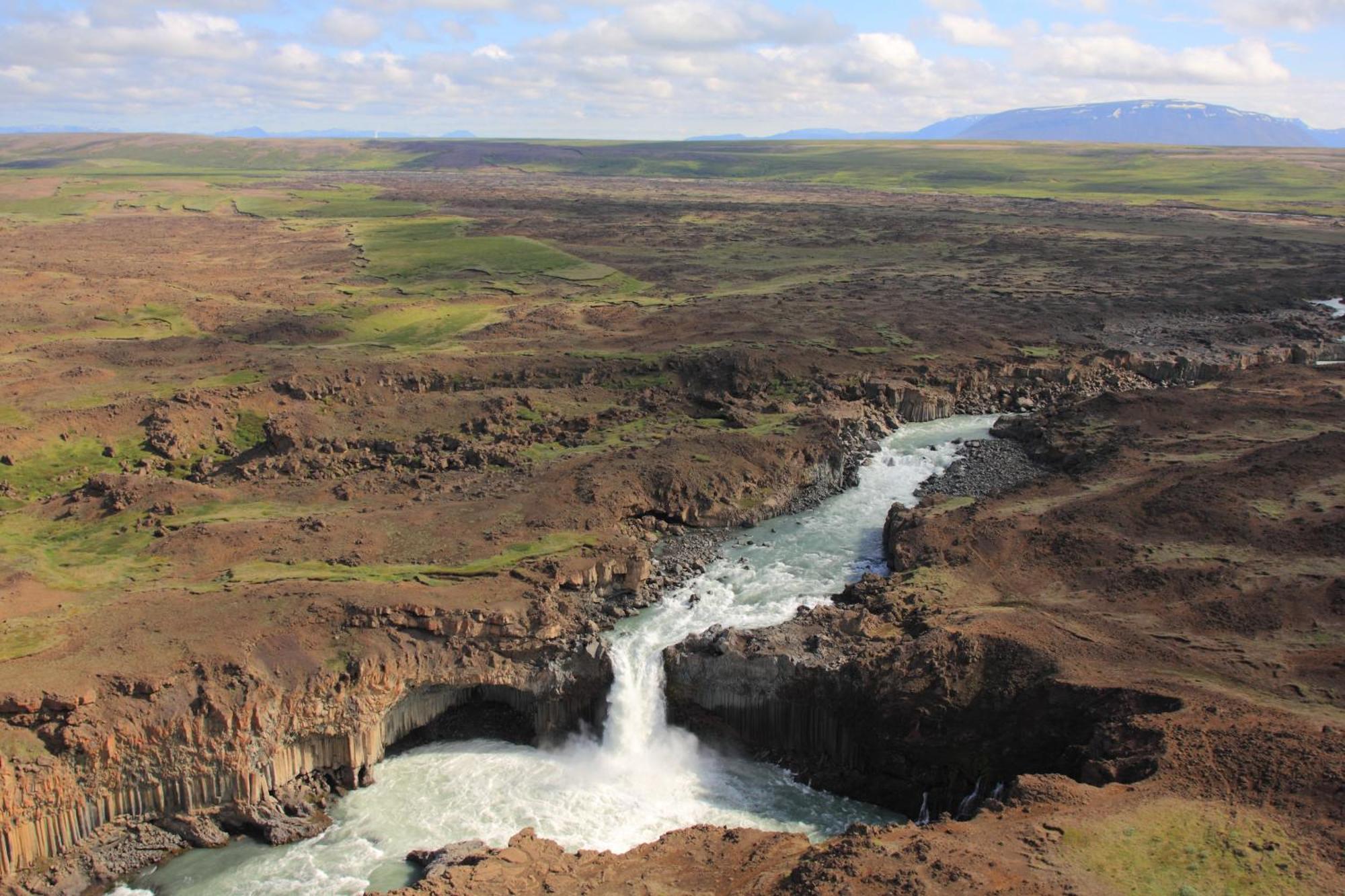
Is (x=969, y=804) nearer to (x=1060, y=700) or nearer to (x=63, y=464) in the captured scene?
(x=1060, y=700)

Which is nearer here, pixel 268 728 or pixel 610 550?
pixel 268 728

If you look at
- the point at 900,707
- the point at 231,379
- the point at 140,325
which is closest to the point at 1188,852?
the point at 900,707

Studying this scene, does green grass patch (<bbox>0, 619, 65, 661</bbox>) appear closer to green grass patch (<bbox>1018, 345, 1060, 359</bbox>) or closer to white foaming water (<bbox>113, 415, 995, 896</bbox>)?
white foaming water (<bbox>113, 415, 995, 896</bbox>)

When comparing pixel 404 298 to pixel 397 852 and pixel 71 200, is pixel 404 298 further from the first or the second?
pixel 71 200

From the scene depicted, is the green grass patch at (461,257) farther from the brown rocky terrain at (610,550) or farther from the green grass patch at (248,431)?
the green grass patch at (248,431)

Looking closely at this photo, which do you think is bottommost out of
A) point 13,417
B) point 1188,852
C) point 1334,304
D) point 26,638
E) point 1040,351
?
point 1188,852

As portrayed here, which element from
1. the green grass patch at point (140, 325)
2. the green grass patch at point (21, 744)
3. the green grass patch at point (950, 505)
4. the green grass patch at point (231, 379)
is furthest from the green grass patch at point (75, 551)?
the green grass patch at point (140, 325)

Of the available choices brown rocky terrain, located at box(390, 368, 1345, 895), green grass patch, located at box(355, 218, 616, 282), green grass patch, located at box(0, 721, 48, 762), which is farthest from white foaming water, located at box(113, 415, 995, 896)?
green grass patch, located at box(355, 218, 616, 282)
